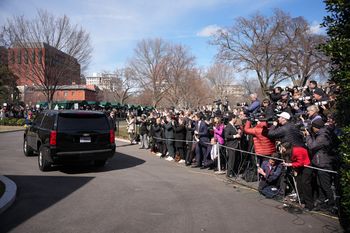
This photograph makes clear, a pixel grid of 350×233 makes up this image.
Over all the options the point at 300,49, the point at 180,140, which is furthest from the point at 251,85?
the point at 180,140

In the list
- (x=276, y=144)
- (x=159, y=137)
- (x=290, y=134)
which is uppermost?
(x=290, y=134)

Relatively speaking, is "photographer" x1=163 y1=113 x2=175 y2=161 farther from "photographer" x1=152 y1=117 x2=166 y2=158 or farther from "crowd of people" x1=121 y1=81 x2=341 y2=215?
"photographer" x1=152 y1=117 x2=166 y2=158

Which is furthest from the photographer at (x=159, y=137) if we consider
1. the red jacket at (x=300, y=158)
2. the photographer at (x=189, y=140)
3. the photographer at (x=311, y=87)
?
the red jacket at (x=300, y=158)

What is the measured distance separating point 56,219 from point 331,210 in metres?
5.49

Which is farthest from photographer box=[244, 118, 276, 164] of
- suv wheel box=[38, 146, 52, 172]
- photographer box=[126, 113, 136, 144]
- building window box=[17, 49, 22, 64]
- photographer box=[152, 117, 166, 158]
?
building window box=[17, 49, 22, 64]

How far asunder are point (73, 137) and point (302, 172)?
6601 mm

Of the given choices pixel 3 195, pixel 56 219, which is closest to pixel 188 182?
pixel 56 219

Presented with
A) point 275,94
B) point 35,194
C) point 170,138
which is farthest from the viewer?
point 170,138

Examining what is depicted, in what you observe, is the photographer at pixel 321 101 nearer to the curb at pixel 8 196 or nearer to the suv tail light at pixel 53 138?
the suv tail light at pixel 53 138

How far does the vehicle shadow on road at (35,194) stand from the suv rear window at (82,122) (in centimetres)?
158

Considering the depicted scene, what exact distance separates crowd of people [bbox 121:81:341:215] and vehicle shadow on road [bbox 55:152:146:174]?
1.72 m

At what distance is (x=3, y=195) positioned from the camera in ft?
22.2

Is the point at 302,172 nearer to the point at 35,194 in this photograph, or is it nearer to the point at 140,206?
the point at 140,206

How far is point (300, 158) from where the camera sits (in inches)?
257
